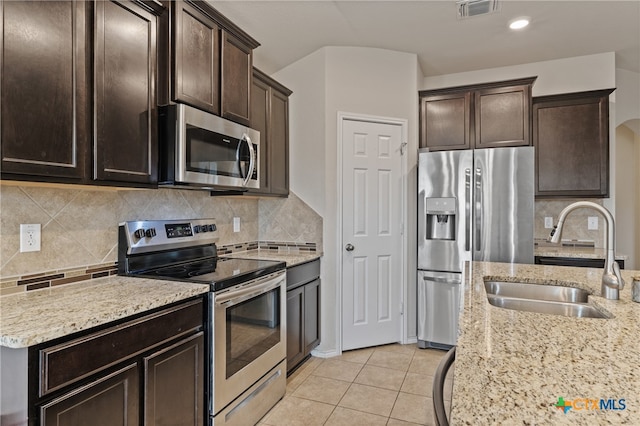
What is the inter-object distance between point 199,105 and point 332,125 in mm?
1425

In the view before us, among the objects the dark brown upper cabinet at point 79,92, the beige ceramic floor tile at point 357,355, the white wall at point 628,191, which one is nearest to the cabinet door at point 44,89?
the dark brown upper cabinet at point 79,92

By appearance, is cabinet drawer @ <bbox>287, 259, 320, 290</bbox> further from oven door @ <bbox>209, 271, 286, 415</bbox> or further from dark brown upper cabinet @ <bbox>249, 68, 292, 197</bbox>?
dark brown upper cabinet @ <bbox>249, 68, 292, 197</bbox>

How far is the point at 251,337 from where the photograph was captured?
2.21 metres

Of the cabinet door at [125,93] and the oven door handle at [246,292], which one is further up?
the cabinet door at [125,93]

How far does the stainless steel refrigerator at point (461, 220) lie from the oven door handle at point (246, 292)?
1576 mm

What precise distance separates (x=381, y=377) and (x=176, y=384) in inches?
66.2

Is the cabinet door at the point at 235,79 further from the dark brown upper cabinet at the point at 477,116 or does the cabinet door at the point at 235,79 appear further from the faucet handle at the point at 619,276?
the faucet handle at the point at 619,276

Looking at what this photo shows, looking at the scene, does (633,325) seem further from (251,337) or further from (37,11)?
(37,11)

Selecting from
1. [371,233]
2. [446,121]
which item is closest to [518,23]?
[446,121]

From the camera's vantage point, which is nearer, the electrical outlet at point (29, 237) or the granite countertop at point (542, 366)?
the granite countertop at point (542, 366)

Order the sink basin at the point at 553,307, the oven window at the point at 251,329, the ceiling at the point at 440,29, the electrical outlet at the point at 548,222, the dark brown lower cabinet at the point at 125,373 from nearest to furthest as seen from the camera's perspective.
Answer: the dark brown lower cabinet at the point at 125,373 < the sink basin at the point at 553,307 < the oven window at the point at 251,329 < the ceiling at the point at 440,29 < the electrical outlet at the point at 548,222

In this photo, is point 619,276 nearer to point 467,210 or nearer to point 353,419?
point 353,419

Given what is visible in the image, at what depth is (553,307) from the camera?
5.04 ft

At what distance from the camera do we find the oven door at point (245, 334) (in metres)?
1.90
